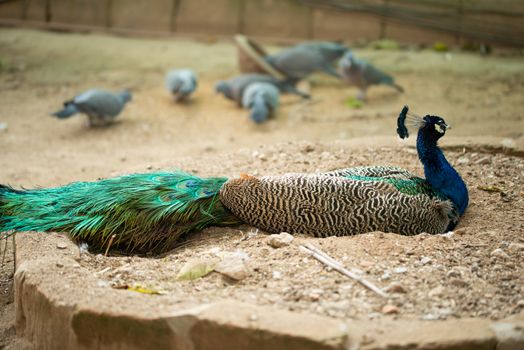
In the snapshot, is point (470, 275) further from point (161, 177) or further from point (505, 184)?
point (161, 177)

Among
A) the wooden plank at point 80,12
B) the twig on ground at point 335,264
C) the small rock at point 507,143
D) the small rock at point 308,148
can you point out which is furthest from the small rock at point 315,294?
the wooden plank at point 80,12

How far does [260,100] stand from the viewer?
7.68 m

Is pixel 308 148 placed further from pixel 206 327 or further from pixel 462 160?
pixel 206 327

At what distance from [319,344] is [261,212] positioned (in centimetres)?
146

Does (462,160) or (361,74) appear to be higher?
(361,74)

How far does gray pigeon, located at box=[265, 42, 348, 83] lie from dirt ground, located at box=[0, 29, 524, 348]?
0.34m

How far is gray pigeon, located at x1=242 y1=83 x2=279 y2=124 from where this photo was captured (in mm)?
7637

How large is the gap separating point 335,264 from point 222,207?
1056 millimetres

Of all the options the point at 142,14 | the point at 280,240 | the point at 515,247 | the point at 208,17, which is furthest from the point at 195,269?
the point at 142,14

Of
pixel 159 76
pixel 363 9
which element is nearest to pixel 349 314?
pixel 159 76

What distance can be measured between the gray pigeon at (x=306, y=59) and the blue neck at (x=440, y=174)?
14.5 feet

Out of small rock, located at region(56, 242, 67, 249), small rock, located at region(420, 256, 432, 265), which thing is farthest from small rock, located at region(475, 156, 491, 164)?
small rock, located at region(56, 242, 67, 249)

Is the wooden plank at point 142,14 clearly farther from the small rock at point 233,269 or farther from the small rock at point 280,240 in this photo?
the small rock at point 233,269

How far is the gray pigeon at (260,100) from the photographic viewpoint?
25.1 feet
